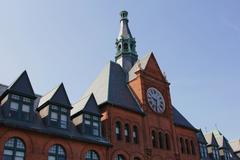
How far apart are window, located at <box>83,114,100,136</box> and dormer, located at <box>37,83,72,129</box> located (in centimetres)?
247

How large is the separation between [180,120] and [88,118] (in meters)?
18.4

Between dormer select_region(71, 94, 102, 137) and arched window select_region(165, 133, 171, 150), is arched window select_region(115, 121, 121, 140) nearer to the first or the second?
dormer select_region(71, 94, 102, 137)

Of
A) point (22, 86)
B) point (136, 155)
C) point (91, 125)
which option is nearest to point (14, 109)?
point (22, 86)

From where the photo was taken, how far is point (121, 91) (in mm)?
45562

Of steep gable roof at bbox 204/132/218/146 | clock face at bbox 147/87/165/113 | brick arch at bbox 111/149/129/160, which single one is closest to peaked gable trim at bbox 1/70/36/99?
brick arch at bbox 111/149/129/160

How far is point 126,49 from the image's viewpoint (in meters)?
55.6

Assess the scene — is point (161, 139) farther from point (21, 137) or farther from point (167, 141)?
point (21, 137)

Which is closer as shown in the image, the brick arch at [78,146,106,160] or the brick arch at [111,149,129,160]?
the brick arch at [78,146,106,160]

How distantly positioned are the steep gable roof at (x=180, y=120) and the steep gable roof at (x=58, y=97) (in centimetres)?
1885

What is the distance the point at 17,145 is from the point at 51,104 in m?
5.86

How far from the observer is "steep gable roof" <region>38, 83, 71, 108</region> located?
35800mm

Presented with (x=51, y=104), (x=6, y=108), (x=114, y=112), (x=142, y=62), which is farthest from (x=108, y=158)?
(x=142, y=62)

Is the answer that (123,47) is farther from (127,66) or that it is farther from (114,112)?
(114,112)

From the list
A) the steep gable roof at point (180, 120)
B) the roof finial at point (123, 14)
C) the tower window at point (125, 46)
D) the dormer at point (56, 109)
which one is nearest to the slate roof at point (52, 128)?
the dormer at point (56, 109)
